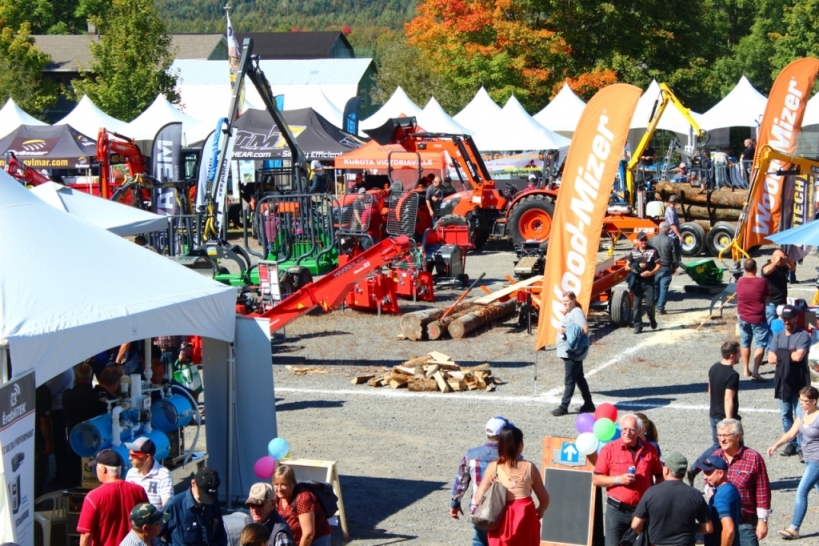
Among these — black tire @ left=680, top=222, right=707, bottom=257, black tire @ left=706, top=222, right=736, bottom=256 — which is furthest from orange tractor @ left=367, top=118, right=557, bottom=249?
black tire @ left=706, top=222, right=736, bottom=256

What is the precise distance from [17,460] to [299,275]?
424 inches

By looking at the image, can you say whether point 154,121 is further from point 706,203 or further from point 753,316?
point 753,316

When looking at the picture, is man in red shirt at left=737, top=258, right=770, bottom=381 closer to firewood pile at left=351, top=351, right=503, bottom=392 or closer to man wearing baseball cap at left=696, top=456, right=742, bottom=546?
firewood pile at left=351, top=351, right=503, bottom=392

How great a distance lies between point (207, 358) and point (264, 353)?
1.56 feet

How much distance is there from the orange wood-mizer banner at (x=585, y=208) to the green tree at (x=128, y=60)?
114 ft

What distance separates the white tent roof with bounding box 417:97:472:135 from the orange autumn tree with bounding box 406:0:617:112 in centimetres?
743

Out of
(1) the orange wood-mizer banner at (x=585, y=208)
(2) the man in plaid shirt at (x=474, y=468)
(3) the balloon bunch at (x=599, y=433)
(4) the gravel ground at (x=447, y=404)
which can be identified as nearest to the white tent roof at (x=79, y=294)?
(4) the gravel ground at (x=447, y=404)

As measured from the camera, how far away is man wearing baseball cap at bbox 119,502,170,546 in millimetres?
6266

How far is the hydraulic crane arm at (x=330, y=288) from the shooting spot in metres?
14.5

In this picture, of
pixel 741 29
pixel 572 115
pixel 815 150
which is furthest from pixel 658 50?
pixel 815 150

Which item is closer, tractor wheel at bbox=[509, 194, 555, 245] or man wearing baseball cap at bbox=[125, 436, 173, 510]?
man wearing baseball cap at bbox=[125, 436, 173, 510]

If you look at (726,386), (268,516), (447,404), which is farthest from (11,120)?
(268,516)

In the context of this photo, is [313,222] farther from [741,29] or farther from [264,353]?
[741,29]

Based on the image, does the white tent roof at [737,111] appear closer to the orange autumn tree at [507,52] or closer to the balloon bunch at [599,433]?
the orange autumn tree at [507,52]
